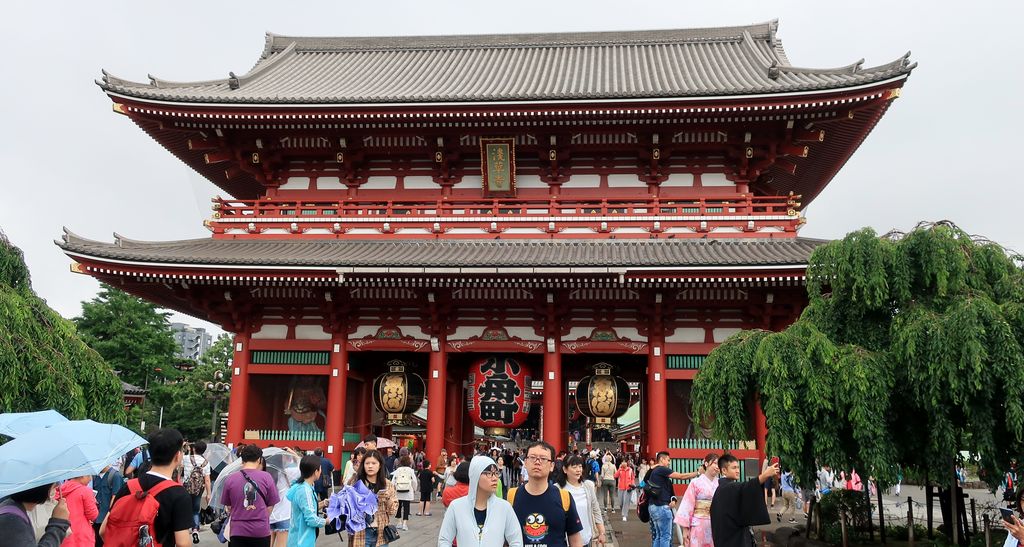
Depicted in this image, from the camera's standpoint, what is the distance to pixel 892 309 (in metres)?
10.4

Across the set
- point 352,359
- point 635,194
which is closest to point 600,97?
point 635,194

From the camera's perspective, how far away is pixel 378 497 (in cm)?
817

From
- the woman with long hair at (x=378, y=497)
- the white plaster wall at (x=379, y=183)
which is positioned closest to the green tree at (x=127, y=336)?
the white plaster wall at (x=379, y=183)

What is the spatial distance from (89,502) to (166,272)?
1127 centimetres

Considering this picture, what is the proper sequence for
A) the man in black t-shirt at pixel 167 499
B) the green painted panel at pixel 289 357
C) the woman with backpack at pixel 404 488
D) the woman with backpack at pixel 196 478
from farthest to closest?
the green painted panel at pixel 289 357
the woman with backpack at pixel 404 488
the woman with backpack at pixel 196 478
the man in black t-shirt at pixel 167 499

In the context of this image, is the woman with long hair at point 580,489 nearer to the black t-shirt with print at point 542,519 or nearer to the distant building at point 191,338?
the black t-shirt with print at point 542,519

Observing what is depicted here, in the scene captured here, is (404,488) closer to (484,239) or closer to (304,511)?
(304,511)

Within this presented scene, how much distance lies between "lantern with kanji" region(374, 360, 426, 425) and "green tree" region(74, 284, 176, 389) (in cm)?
3001

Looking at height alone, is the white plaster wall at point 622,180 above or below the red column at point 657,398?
above

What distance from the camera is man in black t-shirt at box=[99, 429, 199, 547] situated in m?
5.01

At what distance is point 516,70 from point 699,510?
63.5 ft

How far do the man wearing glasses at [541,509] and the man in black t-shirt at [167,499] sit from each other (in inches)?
93.1

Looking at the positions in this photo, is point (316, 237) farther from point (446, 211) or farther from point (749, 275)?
point (749, 275)

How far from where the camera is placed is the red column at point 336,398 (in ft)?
57.4
